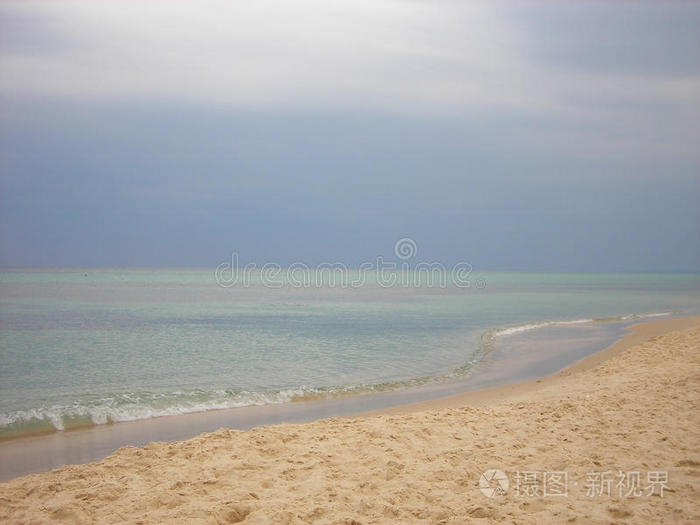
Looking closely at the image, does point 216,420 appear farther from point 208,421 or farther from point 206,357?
point 206,357

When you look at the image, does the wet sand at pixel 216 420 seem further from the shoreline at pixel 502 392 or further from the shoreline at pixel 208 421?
the shoreline at pixel 502 392

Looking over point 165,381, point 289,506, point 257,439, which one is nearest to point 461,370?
point 165,381

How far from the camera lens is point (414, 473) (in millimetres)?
5590

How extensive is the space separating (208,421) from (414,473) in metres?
5.32

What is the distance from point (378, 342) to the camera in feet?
64.1

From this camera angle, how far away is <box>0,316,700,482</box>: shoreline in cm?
772

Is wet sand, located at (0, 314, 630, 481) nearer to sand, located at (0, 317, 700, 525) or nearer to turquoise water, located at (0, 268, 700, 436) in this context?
turquoise water, located at (0, 268, 700, 436)

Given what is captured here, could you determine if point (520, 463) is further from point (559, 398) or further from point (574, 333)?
point (574, 333)

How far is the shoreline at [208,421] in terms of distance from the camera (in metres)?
7.72

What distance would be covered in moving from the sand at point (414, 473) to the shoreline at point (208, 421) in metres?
1.40

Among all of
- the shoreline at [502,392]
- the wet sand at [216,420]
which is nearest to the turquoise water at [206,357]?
the wet sand at [216,420]

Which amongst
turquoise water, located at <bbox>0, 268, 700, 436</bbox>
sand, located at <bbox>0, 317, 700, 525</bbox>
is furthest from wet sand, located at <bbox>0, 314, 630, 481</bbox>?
sand, located at <bbox>0, 317, 700, 525</bbox>

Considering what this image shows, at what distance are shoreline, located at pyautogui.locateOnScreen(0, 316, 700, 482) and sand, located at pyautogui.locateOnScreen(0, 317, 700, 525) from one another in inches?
55.2

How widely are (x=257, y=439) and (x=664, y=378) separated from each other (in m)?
7.28
